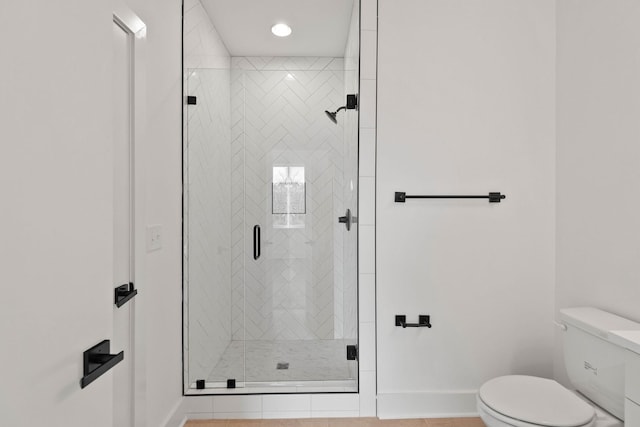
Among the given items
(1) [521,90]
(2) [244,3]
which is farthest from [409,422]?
(2) [244,3]

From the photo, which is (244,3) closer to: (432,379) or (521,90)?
(521,90)

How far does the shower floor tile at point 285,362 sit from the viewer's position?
237cm

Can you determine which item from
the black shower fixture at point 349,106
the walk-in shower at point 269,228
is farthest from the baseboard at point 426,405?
the black shower fixture at point 349,106

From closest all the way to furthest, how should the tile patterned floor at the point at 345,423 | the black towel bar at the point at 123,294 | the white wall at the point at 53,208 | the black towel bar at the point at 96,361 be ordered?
the white wall at the point at 53,208
the black towel bar at the point at 96,361
the black towel bar at the point at 123,294
the tile patterned floor at the point at 345,423

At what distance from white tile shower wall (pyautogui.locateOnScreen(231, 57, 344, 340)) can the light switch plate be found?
50 cm

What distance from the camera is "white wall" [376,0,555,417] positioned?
2352 mm

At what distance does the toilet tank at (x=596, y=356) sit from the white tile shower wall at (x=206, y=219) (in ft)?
5.60

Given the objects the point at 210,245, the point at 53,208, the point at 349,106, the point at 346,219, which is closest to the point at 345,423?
the point at 346,219

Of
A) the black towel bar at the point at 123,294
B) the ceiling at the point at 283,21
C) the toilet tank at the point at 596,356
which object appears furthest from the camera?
the ceiling at the point at 283,21

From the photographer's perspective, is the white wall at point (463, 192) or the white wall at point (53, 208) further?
the white wall at point (463, 192)

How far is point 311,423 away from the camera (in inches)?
89.6

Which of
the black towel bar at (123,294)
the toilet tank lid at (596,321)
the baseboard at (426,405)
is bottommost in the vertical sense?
the baseboard at (426,405)

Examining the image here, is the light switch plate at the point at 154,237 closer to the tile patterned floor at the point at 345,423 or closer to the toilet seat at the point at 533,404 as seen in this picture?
the tile patterned floor at the point at 345,423

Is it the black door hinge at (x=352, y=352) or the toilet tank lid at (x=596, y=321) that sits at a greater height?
the toilet tank lid at (x=596, y=321)
